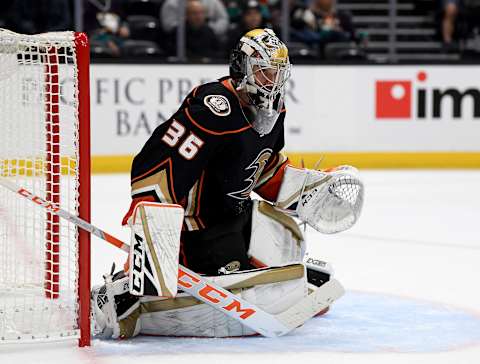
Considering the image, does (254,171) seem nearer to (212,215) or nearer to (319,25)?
(212,215)

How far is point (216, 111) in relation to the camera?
288 centimetres

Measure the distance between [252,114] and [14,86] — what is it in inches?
26.3

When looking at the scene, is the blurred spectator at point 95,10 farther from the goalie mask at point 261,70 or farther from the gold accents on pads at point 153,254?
the gold accents on pads at point 153,254

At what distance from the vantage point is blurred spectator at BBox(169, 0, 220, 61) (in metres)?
8.00

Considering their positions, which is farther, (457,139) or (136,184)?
(457,139)

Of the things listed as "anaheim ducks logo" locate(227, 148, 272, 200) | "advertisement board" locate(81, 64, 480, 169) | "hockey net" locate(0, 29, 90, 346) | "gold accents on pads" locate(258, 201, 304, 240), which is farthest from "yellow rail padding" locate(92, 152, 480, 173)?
"hockey net" locate(0, 29, 90, 346)

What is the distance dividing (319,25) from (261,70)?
5.80 meters

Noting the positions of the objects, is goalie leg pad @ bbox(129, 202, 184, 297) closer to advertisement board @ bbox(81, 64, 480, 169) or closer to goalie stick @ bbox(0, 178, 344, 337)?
goalie stick @ bbox(0, 178, 344, 337)

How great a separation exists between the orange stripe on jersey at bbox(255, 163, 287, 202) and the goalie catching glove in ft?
0.05

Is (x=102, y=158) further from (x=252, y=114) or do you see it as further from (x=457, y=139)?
(x=252, y=114)

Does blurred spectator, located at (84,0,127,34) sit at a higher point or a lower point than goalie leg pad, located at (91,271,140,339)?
higher

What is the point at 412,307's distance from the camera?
344cm

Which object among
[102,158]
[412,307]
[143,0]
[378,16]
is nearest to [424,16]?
[378,16]

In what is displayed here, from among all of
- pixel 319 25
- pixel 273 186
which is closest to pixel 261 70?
pixel 273 186
